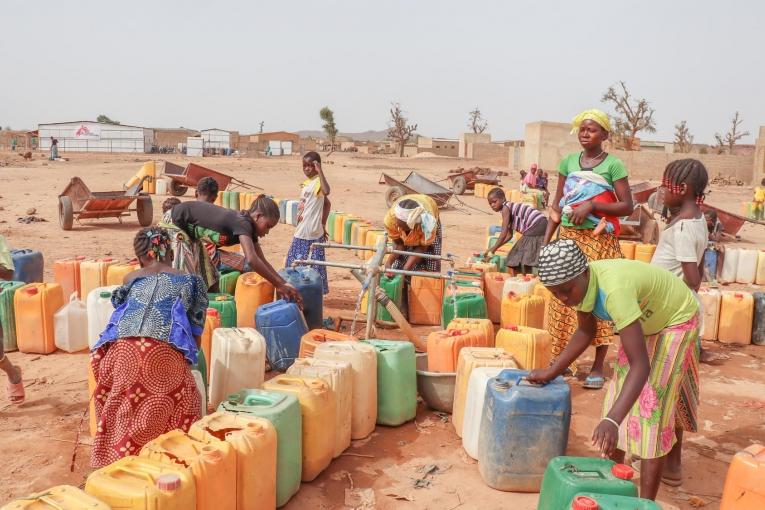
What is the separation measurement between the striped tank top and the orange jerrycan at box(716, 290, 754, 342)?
6.61ft

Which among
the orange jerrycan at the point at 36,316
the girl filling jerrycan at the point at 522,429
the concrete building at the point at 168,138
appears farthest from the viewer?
the concrete building at the point at 168,138

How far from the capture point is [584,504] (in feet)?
7.79

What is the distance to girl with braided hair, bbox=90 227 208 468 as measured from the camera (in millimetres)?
3266

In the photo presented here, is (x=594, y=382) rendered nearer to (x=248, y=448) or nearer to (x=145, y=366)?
(x=248, y=448)

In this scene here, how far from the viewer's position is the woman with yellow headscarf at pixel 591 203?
473cm

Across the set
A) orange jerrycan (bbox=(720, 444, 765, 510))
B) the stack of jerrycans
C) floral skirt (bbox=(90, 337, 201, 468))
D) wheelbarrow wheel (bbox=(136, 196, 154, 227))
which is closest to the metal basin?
the stack of jerrycans

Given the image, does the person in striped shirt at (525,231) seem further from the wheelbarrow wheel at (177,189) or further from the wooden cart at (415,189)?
the wheelbarrow wheel at (177,189)

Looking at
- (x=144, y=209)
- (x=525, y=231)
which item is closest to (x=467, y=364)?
(x=525, y=231)

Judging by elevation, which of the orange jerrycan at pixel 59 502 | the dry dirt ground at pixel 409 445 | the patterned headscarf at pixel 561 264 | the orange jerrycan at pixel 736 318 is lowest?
the dry dirt ground at pixel 409 445

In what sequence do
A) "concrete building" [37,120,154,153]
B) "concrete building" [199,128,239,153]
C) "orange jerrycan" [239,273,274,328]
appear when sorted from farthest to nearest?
"concrete building" [199,128,239,153]
"concrete building" [37,120,154,153]
"orange jerrycan" [239,273,274,328]

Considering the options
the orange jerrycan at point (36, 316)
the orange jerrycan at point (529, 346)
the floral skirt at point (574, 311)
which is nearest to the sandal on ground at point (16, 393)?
the orange jerrycan at point (36, 316)

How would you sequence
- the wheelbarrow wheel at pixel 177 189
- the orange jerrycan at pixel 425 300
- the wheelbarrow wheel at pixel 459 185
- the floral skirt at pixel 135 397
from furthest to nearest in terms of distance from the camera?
the wheelbarrow wheel at pixel 459 185
the wheelbarrow wheel at pixel 177 189
the orange jerrycan at pixel 425 300
the floral skirt at pixel 135 397

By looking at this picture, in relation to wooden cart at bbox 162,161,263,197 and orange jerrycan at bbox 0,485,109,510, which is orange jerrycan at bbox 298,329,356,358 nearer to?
orange jerrycan at bbox 0,485,109,510

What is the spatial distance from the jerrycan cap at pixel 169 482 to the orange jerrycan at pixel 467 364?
78.1 inches
